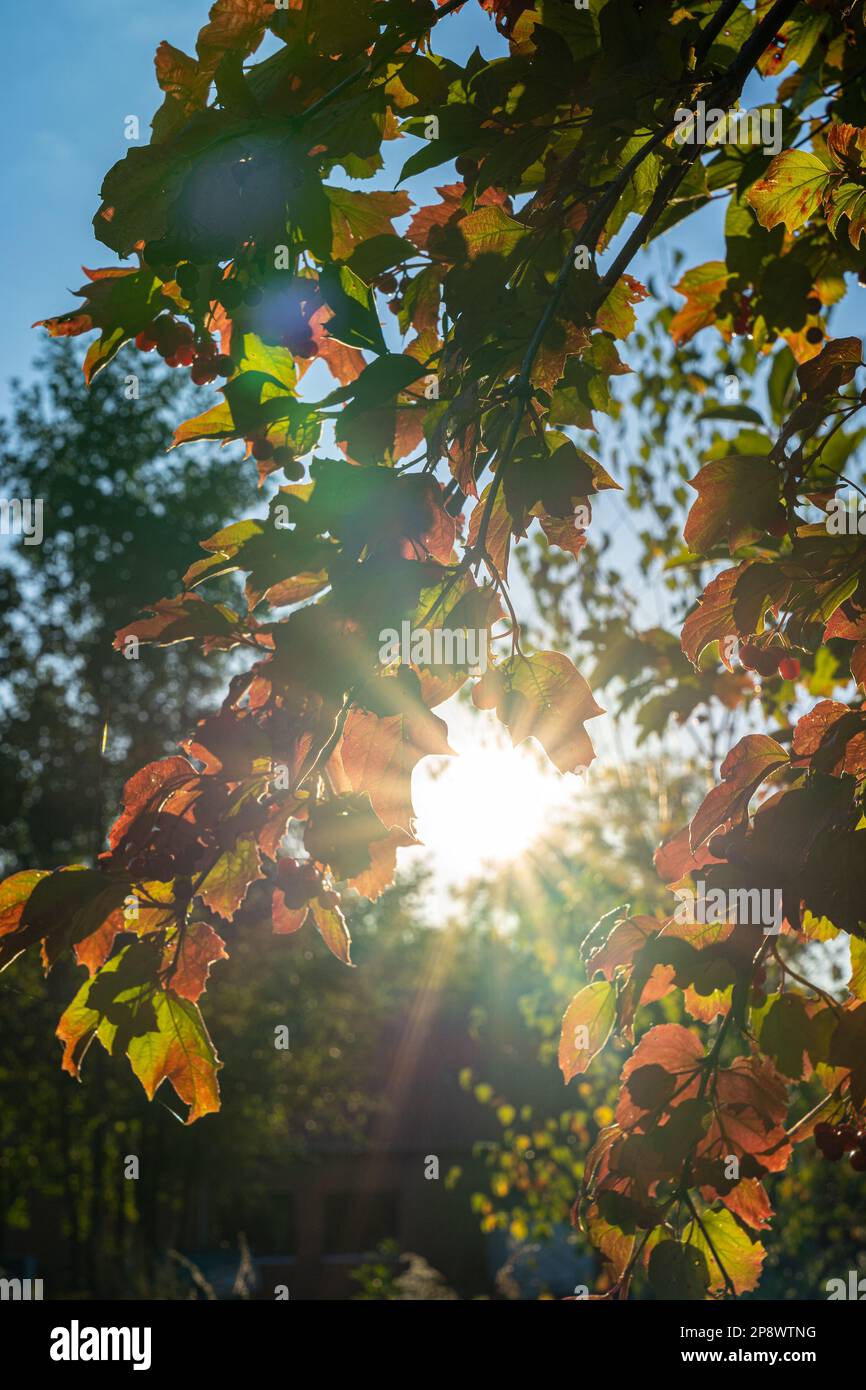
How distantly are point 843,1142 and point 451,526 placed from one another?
1153mm

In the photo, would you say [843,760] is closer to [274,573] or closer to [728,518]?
[728,518]

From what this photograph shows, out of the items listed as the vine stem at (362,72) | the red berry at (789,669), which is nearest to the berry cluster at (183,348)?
the vine stem at (362,72)

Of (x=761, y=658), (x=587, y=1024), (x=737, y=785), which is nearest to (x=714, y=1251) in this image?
(x=587, y=1024)

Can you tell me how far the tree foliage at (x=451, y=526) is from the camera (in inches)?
52.2

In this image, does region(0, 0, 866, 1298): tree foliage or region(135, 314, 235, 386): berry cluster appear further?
region(135, 314, 235, 386): berry cluster

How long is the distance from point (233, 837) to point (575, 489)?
2.31ft

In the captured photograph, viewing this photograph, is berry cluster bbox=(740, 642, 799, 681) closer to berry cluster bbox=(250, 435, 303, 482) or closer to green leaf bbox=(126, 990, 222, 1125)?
berry cluster bbox=(250, 435, 303, 482)

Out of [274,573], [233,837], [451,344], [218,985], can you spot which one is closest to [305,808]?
[233,837]

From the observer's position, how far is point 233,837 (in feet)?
5.04

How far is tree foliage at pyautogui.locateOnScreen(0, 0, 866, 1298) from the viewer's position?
1325 millimetres

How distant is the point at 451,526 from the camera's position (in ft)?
4.51

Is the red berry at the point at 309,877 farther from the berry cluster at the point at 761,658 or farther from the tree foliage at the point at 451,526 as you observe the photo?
the berry cluster at the point at 761,658

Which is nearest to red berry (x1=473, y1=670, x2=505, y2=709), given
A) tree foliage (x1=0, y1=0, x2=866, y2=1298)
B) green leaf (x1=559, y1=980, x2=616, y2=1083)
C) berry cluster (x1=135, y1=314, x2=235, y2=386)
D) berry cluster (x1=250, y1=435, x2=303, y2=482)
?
tree foliage (x1=0, y1=0, x2=866, y2=1298)

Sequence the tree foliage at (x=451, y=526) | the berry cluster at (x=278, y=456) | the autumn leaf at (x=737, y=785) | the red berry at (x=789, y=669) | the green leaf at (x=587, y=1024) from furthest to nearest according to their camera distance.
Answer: the red berry at (x=789, y=669) < the green leaf at (x=587, y=1024) < the berry cluster at (x=278, y=456) < the autumn leaf at (x=737, y=785) < the tree foliage at (x=451, y=526)
